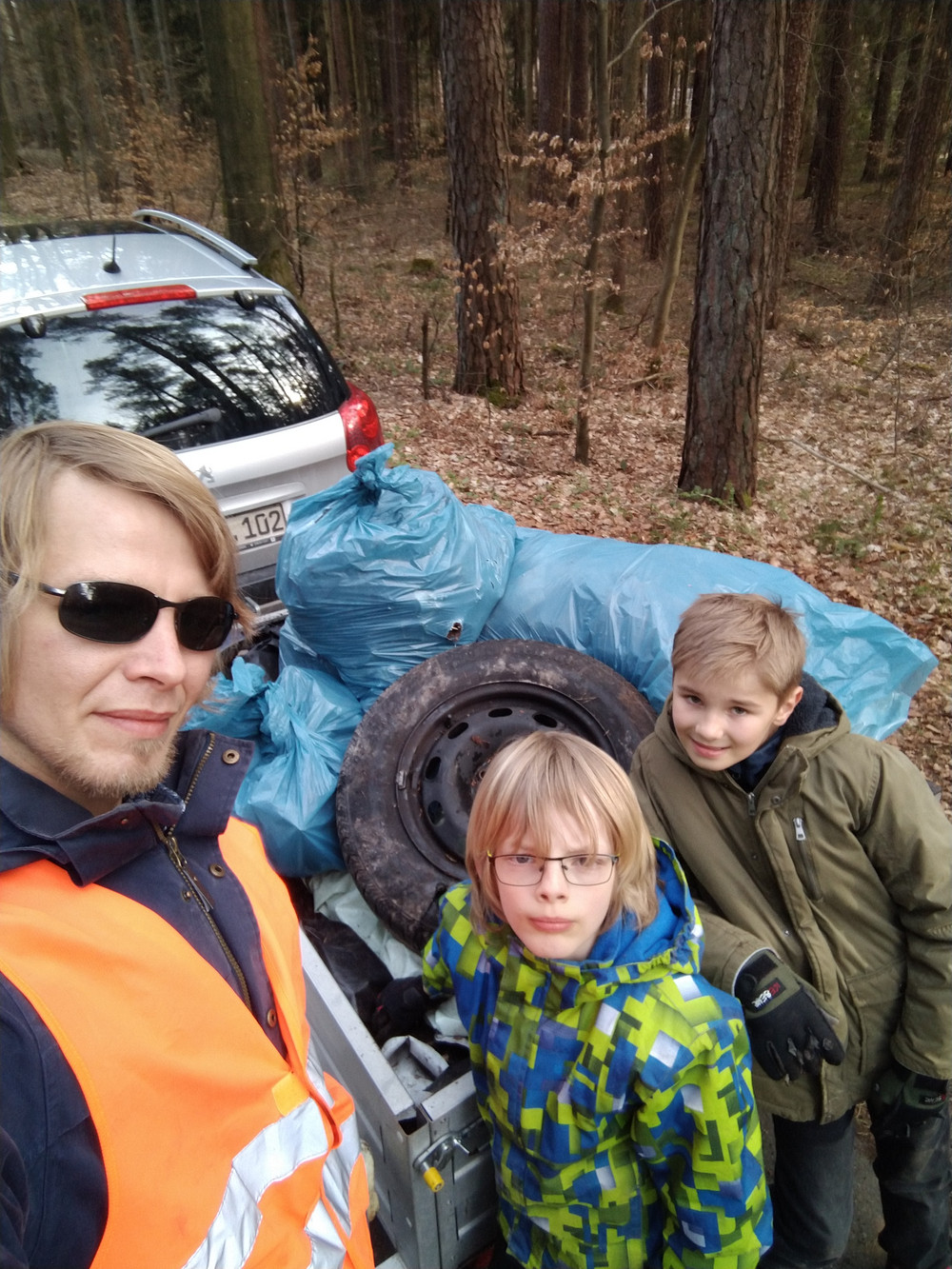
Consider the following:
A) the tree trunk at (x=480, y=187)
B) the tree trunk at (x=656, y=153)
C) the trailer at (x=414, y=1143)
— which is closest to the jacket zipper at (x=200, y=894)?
the trailer at (x=414, y=1143)

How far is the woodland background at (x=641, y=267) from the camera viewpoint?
17.2ft

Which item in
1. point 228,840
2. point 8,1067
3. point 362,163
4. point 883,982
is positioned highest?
point 362,163

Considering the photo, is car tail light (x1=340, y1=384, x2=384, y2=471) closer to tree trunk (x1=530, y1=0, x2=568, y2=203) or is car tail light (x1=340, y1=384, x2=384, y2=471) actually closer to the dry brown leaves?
the dry brown leaves

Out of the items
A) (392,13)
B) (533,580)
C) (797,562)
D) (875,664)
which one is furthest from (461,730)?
(392,13)

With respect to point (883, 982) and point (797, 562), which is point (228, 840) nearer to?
point (883, 982)

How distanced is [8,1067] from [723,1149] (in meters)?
1.18

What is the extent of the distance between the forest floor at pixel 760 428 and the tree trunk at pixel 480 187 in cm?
30

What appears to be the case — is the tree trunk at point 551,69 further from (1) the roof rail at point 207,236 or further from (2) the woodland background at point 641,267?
(1) the roof rail at point 207,236

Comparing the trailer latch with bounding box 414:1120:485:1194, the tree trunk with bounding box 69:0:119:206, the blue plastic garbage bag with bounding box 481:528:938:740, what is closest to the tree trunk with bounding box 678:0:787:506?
the blue plastic garbage bag with bounding box 481:528:938:740

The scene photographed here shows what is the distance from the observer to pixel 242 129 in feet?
26.2

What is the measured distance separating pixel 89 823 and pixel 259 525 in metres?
2.51

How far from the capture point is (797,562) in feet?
16.8

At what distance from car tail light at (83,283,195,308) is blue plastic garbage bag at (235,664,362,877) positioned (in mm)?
1780

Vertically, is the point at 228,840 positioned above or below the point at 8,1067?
below
